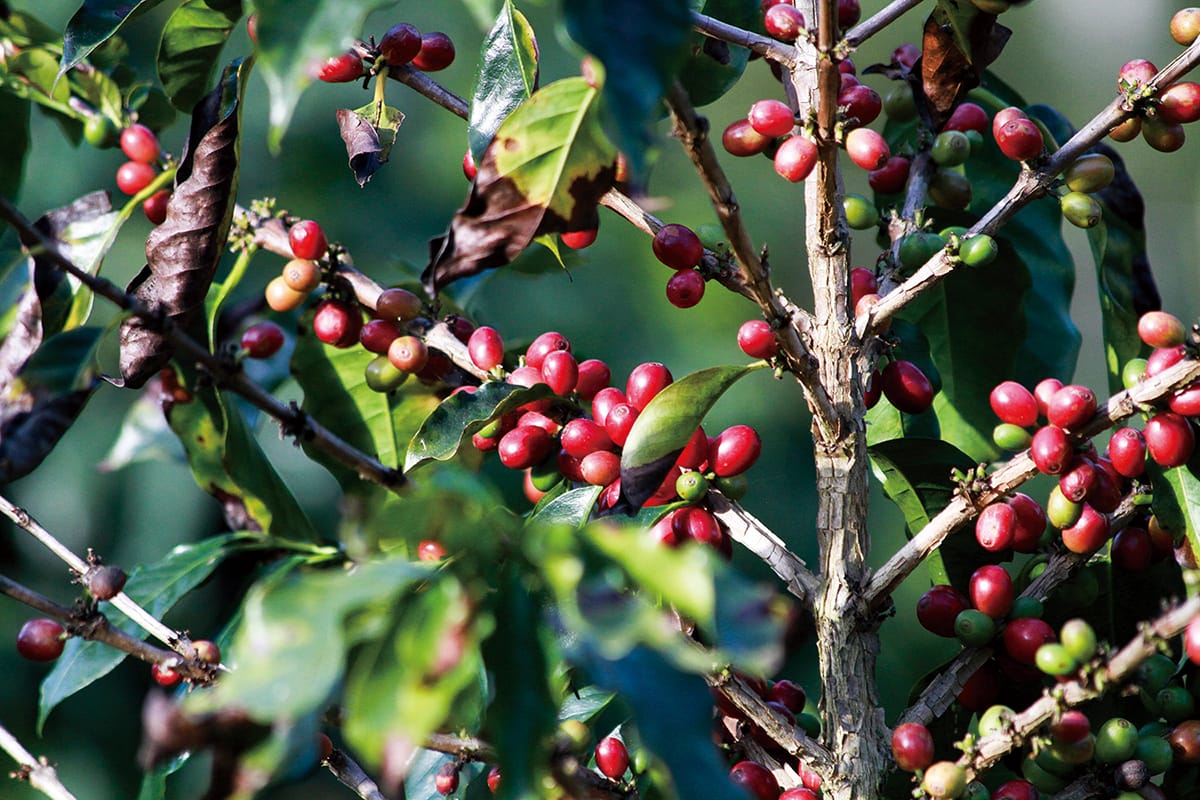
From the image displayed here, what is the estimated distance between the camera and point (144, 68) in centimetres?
204

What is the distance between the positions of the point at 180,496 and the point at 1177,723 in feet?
5.51

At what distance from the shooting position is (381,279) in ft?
6.80

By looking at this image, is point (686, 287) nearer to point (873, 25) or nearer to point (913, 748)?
point (873, 25)

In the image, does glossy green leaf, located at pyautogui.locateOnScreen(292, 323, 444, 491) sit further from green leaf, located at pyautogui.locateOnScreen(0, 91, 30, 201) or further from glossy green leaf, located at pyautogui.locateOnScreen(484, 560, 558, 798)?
glossy green leaf, located at pyautogui.locateOnScreen(484, 560, 558, 798)

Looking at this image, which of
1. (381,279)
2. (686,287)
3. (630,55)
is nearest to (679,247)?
(686,287)

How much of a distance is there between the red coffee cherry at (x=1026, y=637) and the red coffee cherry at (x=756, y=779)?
0.19m

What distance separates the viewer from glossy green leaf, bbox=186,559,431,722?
0.42m

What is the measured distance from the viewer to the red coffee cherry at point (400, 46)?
898 mm

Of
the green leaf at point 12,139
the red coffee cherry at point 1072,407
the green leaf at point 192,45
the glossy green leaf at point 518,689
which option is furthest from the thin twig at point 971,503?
the green leaf at point 12,139

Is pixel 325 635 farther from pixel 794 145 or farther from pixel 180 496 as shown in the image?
pixel 180 496

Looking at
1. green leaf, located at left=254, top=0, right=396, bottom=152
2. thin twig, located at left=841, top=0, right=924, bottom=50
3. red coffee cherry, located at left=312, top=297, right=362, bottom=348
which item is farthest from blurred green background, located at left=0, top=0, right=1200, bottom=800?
green leaf, located at left=254, top=0, right=396, bottom=152

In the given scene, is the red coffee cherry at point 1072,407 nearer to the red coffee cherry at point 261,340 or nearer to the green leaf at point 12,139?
the red coffee cherry at point 261,340

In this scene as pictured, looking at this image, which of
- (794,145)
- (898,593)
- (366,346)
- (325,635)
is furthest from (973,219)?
(898,593)

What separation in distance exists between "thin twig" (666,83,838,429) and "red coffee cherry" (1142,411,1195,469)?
20 cm
